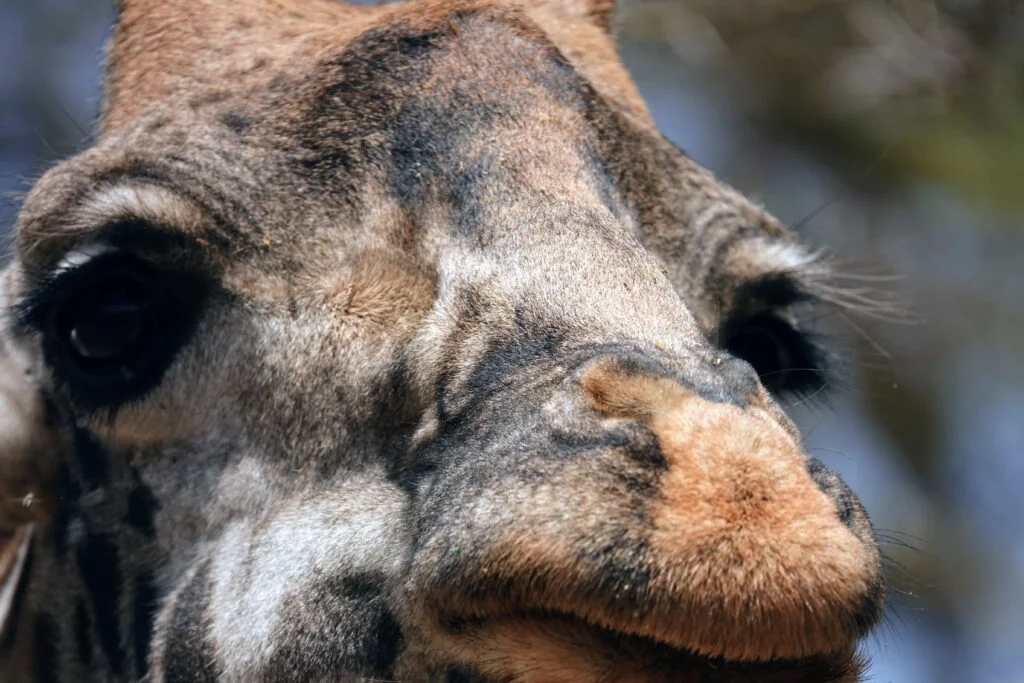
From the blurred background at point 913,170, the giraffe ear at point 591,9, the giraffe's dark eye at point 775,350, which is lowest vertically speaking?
the blurred background at point 913,170

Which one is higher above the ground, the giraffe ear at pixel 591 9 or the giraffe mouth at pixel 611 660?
the giraffe mouth at pixel 611 660

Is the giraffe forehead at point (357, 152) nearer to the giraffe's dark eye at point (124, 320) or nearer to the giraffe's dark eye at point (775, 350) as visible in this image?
the giraffe's dark eye at point (124, 320)

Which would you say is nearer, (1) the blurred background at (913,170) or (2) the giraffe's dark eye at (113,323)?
(2) the giraffe's dark eye at (113,323)

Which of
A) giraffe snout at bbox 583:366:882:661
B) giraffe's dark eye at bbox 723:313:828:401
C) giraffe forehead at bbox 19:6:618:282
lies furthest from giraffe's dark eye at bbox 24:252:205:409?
giraffe's dark eye at bbox 723:313:828:401

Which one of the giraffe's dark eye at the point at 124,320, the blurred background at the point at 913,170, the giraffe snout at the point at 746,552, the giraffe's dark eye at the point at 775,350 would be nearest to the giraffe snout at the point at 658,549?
the giraffe snout at the point at 746,552

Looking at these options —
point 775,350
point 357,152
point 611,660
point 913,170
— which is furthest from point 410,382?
point 913,170

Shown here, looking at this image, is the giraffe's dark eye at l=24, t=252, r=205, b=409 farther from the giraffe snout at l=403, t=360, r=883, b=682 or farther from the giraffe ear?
the giraffe ear

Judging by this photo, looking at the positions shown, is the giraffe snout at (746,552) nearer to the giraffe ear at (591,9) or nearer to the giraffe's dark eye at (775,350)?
the giraffe's dark eye at (775,350)

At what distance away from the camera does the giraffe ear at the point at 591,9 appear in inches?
218

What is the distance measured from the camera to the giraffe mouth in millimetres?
2605

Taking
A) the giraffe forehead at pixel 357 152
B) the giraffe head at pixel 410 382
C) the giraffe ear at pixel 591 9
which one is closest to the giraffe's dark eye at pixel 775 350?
the giraffe head at pixel 410 382

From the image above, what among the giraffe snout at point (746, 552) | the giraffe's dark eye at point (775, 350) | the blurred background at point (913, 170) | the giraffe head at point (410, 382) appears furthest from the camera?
the blurred background at point (913, 170)

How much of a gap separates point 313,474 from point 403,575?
0.54 metres

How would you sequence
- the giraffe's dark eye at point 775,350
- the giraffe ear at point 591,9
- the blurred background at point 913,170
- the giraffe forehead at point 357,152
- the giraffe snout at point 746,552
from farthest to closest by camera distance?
the blurred background at point 913,170 < the giraffe ear at point 591,9 < the giraffe's dark eye at point 775,350 < the giraffe forehead at point 357,152 < the giraffe snout at point 746,552
